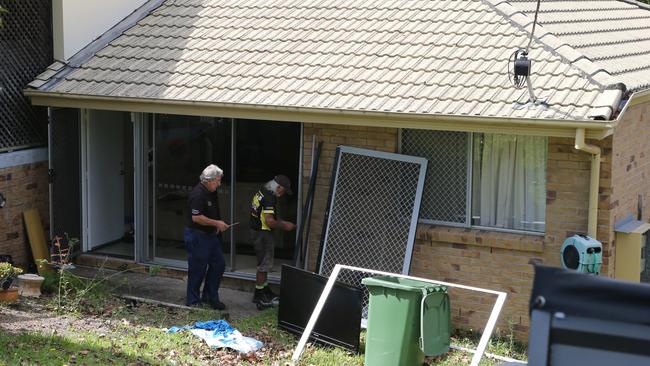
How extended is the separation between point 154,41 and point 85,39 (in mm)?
932

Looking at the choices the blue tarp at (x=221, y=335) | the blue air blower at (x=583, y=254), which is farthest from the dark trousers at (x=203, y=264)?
the blue air blower at (x=583, y=254)

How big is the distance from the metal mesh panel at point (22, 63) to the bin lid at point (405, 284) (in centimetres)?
524

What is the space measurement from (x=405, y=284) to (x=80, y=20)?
616 centimetres

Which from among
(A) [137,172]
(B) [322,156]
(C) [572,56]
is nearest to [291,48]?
(B) [322,156]

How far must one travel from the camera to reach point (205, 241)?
1168 centimetres

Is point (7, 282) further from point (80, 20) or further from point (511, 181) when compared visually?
point (511, 181)

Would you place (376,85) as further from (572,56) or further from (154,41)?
(154,41)

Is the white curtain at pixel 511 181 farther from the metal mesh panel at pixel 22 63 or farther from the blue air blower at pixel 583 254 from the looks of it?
the metal mesh panel at pixel 22 63

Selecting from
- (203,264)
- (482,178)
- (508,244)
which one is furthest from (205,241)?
(508,244)

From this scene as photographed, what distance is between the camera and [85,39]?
45.1 ft

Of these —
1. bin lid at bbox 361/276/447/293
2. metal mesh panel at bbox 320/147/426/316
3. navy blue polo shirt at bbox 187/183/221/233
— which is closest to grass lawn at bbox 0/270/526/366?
bin lid at bbox 361/276/447/293

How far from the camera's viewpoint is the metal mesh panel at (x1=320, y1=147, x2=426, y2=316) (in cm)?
1152

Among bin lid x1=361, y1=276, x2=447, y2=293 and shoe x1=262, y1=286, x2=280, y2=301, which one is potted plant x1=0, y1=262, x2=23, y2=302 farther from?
bin lid x1=361, y1=276, x2=447, y2=293

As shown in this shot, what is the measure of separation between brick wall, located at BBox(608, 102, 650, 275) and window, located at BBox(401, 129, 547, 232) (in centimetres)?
78
